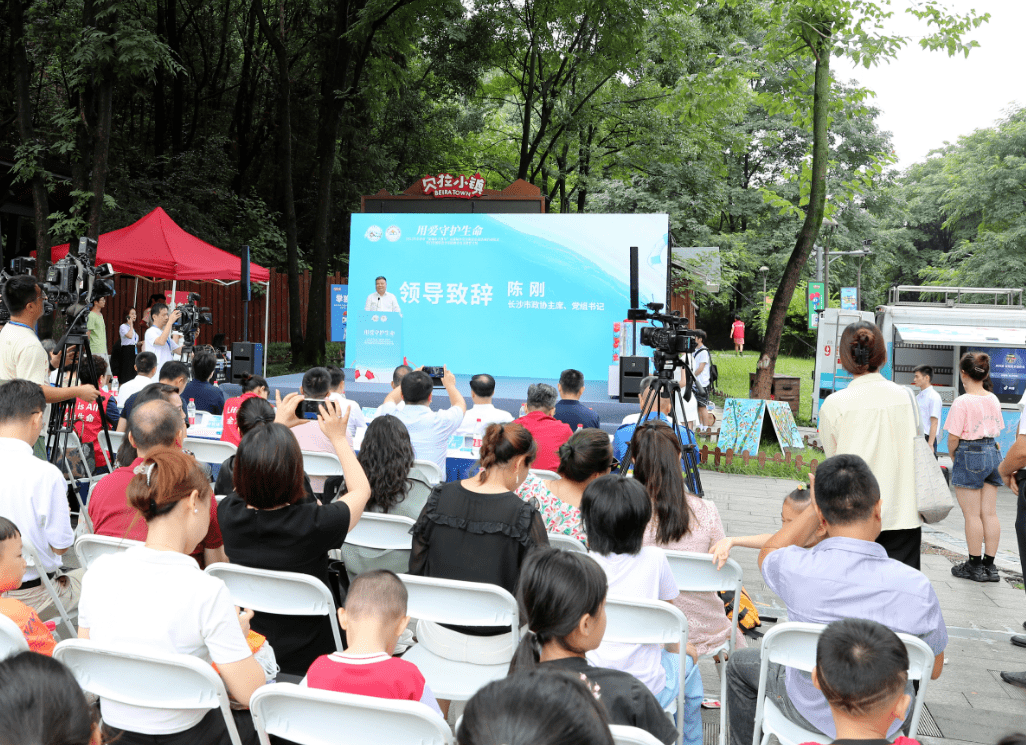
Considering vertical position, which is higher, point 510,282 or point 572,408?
point 510,282

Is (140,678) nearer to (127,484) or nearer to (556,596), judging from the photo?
(556,596)

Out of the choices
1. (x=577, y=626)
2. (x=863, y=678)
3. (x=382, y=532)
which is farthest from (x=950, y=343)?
(x=577, y=626)

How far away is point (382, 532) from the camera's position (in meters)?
3.26

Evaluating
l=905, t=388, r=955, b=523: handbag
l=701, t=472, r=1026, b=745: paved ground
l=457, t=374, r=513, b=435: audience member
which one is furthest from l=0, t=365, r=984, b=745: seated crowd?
l=457, t=374, r=513, b=435: audience member

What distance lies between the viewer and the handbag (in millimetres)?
3250

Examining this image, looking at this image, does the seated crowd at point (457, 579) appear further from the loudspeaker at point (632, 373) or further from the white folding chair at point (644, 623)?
the loudspeaker at point (632, 373)

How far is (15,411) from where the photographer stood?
3.17m

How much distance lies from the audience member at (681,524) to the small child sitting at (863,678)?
117 centimetres

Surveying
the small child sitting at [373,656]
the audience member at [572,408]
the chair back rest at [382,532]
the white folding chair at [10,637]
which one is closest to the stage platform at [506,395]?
the audience member at [572,408]

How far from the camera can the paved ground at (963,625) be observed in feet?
10.7

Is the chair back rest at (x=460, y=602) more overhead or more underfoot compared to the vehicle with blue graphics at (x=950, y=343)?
more underfoot

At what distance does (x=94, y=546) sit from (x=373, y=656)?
1478 mm

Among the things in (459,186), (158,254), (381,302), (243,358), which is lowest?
(243,358)

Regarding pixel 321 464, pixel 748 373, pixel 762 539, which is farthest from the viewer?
pixel 748 373
